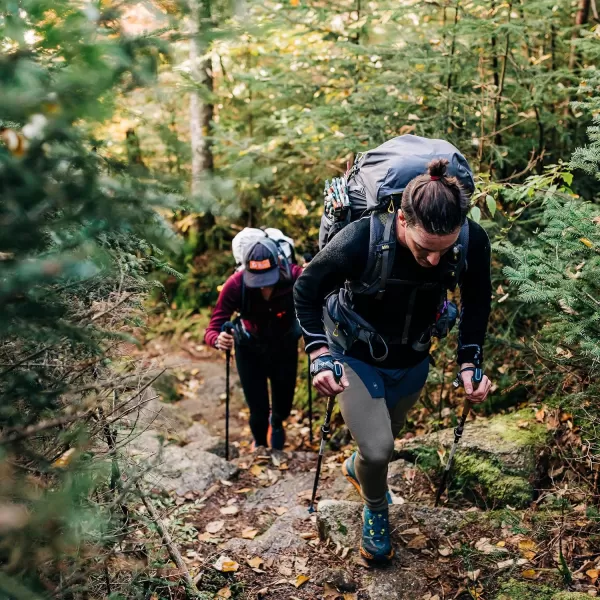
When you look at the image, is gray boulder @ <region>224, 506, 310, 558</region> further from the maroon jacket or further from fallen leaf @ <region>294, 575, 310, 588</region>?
the maroon jacket

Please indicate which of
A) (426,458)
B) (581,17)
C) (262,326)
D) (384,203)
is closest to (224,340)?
(262,326)

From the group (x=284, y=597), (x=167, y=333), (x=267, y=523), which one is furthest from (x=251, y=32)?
(x=167, y=333)

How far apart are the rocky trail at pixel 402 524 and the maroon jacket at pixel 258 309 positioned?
1.24m

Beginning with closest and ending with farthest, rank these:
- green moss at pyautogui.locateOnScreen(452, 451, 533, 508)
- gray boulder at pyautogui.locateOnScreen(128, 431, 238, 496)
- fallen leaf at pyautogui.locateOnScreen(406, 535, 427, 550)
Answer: fallen leaf at pyautogui.locateOnScreen(406, 535, 427, 550), green moss at pyautogui.locateOnScreen(452, 451, 533, 508), gray boulder at pyautogui.locateOnScreen(128, 431, 238, 496)

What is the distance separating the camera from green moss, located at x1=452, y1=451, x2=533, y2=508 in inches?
187

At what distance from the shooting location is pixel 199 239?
37.7 ft

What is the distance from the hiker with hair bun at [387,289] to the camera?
3.25 meters

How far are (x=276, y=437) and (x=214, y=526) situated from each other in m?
1.94

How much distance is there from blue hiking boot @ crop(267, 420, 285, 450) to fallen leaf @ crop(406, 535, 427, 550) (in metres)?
2.76

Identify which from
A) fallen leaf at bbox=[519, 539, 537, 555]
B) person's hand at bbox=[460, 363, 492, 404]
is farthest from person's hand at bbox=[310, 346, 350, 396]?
fallen leaf at bbox=[519, 539, 537, 555]

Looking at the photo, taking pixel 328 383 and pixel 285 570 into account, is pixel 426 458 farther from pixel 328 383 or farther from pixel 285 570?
pixel 328 383

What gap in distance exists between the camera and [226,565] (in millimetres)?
4051

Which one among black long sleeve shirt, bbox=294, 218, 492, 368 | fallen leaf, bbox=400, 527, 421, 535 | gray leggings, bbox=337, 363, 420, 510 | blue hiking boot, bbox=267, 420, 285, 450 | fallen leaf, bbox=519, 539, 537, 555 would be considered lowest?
blue hiking boot, bbox=267, 420, 285, 450

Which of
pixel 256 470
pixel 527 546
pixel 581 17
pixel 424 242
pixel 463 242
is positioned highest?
pixel 581 17
